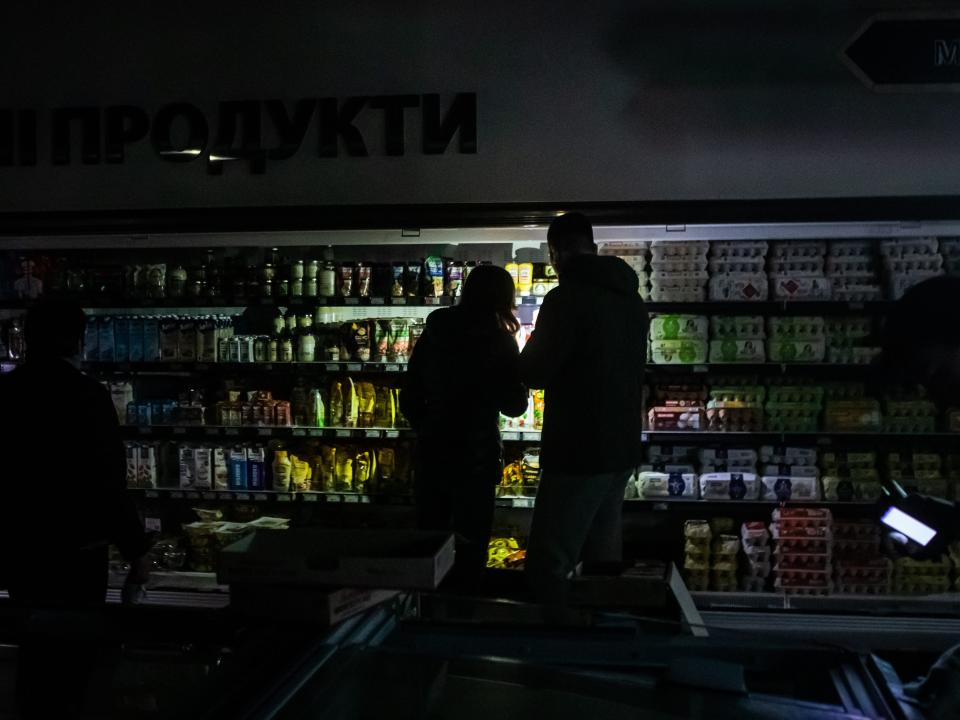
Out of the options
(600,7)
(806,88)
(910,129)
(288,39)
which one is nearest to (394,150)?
(288,39)

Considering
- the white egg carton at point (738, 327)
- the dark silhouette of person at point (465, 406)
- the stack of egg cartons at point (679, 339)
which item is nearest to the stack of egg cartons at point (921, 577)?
the white egg carton at point (738, 327)

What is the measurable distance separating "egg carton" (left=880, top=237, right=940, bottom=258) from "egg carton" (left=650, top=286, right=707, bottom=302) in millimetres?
1028

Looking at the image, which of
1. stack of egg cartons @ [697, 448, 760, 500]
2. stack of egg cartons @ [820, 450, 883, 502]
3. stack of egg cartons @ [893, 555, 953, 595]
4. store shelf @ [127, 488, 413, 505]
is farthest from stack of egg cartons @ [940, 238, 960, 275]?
store shelf @ [127, 488, 413, 505]

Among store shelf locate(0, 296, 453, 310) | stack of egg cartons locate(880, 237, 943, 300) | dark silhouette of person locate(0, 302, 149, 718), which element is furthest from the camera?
store shelf locate(0, 296, 453, 310)

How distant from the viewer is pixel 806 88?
14.9 ft

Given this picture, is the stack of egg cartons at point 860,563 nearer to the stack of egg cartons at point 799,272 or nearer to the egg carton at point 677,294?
the stack of egg cartons at point 799,272

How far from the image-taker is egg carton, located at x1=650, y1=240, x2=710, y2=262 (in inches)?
199

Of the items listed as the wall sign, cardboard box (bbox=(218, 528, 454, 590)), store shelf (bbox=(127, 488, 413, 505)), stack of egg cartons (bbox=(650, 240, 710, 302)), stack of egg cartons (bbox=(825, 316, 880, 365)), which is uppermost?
the wall sign

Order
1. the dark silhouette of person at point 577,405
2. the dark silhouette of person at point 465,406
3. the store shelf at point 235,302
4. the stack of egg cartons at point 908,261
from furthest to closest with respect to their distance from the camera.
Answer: the store shelf at point 235,302 → the stack of egg cartons at point 908,261 → the dark silhouette of person at point 465,406 → the dark silhouette of person at point 577,405

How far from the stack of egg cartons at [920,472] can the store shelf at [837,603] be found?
1.87 ft

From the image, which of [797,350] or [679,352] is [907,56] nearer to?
[797,350]

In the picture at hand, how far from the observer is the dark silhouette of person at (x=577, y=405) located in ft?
11.4

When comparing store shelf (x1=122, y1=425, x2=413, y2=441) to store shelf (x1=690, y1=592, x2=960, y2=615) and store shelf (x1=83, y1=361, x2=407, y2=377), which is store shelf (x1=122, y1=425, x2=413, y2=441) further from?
store shelf (x1=690, y1=592, x2=960, y2=615)

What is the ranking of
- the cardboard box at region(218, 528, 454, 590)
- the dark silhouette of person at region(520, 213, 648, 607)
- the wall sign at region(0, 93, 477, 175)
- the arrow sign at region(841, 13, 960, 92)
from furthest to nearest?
the wall sign at region(0, 93, 477, 175) → the arrow sign at region(841, 13, 960, 92) → the dark silhouette of person at region(520, 213, 648, 607) → the cardboard box at region(218, 528, 454, 590)
